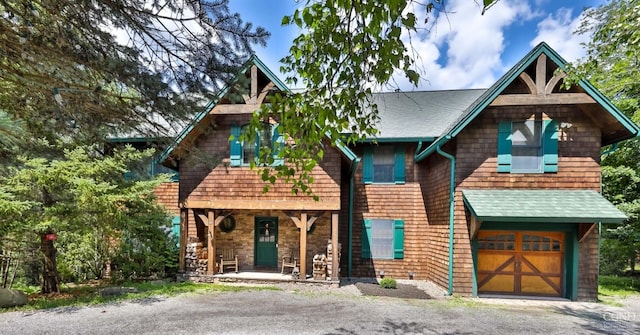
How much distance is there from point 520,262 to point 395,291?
3.59 m

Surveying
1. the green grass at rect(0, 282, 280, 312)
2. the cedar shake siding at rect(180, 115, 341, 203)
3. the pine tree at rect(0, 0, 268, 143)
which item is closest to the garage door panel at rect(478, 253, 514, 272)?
the cedar shake siding at rect(180, 115, 341, 203)

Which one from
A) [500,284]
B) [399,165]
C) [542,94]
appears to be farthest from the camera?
[399,165]

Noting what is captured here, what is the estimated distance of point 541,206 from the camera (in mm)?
8406

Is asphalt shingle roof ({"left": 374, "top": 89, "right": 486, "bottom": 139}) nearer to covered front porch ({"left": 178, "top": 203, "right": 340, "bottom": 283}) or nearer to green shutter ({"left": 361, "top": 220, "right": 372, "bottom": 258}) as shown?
green shutter ({"left": 361, "top": 220, "right": 372, "bottom": 258})

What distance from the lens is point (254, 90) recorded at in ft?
33.1

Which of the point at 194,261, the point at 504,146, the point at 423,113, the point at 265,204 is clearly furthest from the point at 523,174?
the point at 194,261

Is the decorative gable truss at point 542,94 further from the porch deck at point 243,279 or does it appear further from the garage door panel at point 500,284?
the porch deck at point 243,279

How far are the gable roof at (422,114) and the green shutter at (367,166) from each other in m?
0.69

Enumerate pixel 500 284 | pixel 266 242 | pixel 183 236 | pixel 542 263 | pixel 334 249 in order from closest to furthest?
pixel 542 263
pixel 500 284
pixel 334 249
pixel 183 236
pixel 266 242

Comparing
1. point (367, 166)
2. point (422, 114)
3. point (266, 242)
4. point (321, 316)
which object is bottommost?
point (321, 316)

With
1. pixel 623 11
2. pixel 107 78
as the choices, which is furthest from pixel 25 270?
pixel 623 11

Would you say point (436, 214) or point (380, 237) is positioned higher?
point (436, 214)

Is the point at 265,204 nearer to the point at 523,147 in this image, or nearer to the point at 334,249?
the point at 334,249

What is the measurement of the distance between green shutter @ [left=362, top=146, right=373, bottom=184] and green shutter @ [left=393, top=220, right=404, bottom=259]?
1.79 meters
